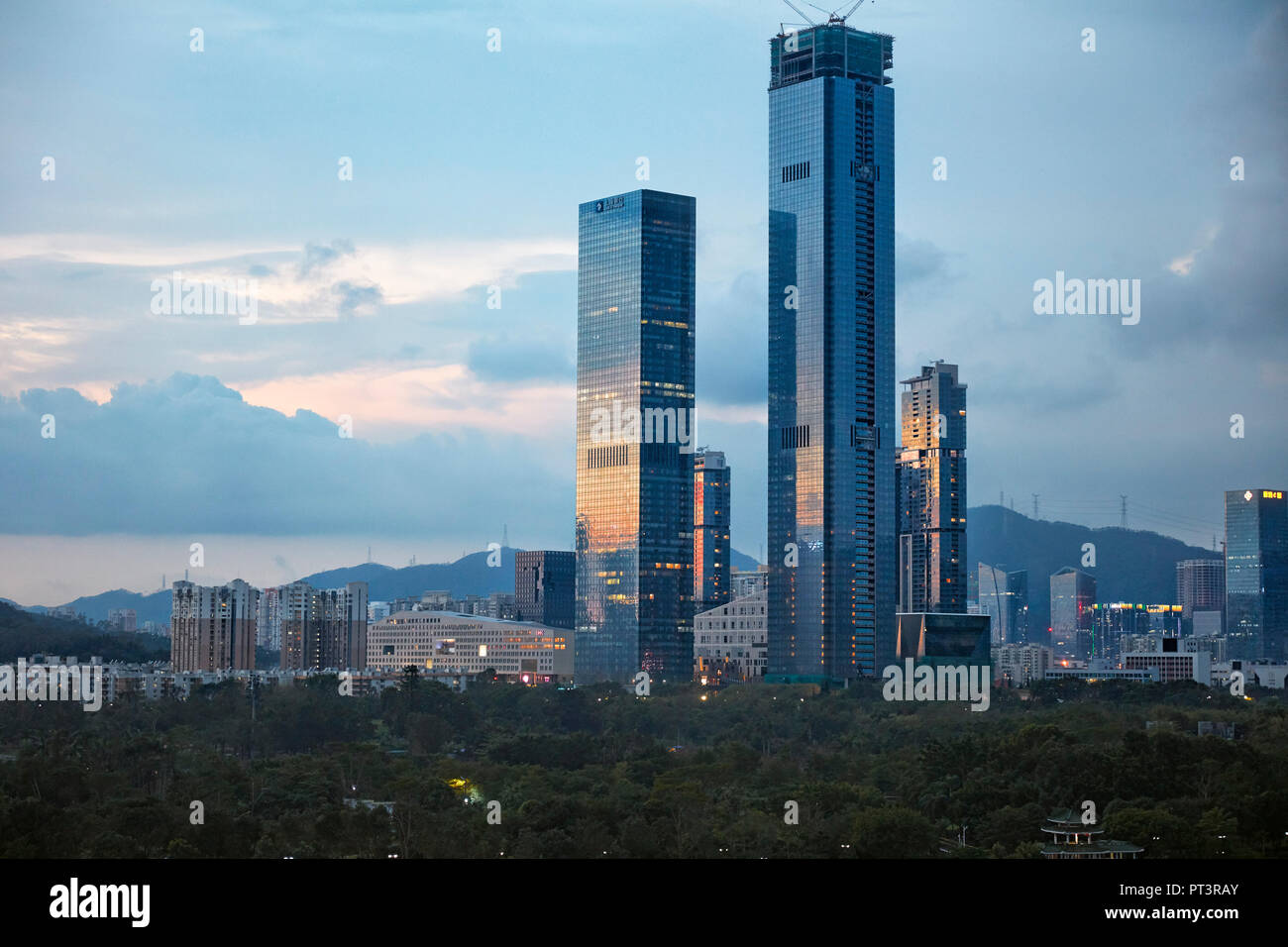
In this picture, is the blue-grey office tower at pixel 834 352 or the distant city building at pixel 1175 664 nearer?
the blue-grey office tower at pixel 834 352

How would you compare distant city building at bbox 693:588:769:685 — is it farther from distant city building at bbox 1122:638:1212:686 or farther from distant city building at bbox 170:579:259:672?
distant city building at bbox 170:579:259:672

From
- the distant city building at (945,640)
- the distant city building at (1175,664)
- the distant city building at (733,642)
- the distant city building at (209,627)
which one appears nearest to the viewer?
the distant city building at (945,640)

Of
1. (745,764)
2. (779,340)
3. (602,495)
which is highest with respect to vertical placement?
(779,340)

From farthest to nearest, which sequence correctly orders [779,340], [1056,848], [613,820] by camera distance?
1. [779,340]
2. [613,820]
3. [1056,848]

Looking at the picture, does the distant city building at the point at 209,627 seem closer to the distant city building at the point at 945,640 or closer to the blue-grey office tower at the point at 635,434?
the blue-grey office tower at the point at 635,434

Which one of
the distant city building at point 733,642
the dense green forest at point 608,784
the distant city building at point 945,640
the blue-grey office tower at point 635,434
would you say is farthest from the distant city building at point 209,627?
the distant city building at point 945,640

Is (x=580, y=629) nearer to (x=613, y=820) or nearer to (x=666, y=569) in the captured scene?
(x=666, y=569)
